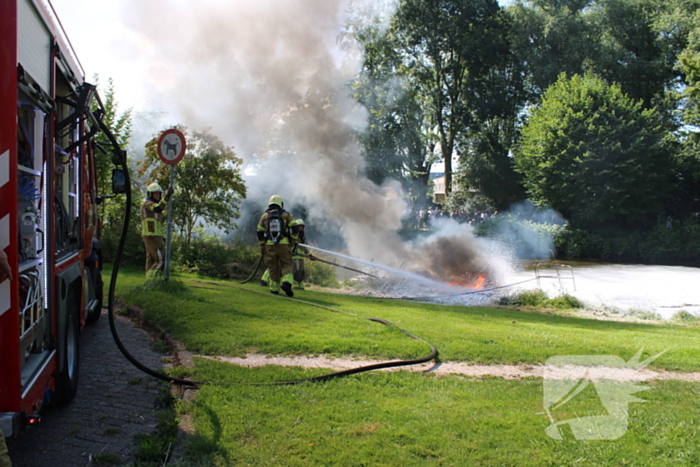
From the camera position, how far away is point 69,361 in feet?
13.9

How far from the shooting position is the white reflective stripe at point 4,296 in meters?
2.67

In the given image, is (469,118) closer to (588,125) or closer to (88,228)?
(588,125)

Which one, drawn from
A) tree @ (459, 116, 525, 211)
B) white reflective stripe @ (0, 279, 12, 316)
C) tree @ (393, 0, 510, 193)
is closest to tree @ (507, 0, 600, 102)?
tree @ (393, 0, 510, 193)

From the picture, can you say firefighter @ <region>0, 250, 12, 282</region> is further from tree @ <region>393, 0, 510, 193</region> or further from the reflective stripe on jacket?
tree @ <region>393, 0, 510, 193</region>

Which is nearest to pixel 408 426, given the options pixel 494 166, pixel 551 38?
pixel 494 166

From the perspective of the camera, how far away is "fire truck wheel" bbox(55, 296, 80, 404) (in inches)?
156

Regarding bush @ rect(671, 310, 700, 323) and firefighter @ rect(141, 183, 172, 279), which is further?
bush @ rect(671, 310, 700, 323)

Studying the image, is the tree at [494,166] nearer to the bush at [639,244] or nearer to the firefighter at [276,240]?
the bush at [639,244]

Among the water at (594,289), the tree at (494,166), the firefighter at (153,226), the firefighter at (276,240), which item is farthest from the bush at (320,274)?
the tree at (494,166)

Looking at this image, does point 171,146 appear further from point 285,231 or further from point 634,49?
point 634,49

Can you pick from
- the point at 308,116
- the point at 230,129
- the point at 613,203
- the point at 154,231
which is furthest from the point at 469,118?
the point at 154,231

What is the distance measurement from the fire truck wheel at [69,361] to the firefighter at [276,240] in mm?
5304

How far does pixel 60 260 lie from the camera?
4.08m

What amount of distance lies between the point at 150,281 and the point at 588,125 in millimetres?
23044
